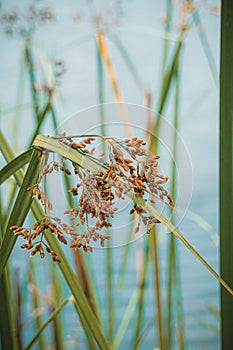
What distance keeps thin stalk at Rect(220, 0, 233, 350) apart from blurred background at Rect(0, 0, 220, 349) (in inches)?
15.9

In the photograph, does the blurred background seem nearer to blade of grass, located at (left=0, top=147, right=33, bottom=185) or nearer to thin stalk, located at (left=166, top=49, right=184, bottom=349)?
thin stalk, located at (left=166, top=49, right=184, bottom=349)

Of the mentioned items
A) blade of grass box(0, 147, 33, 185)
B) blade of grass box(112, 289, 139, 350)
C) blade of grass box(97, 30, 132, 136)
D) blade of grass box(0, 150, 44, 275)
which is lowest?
blade of grass box(112, 289, 139, 350)

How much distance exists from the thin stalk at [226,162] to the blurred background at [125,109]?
40cm

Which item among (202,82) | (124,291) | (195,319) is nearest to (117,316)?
(124,291)

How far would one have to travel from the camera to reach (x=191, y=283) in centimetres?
102

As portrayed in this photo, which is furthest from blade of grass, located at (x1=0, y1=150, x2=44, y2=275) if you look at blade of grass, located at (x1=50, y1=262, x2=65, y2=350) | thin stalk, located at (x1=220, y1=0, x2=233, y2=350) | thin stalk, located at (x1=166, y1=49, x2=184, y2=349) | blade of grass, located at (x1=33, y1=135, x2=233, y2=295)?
blade of grass, located at (x1=50, y1=262, x2=65, y2=350)

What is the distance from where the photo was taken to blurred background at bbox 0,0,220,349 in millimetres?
958

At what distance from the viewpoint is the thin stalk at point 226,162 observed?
0.48 metres

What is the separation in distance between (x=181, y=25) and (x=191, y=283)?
1.60 ft

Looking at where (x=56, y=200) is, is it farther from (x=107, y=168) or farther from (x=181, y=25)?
(x=181, y=25)

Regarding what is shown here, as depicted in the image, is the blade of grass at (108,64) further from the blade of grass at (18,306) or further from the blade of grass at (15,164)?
the blade of grass at (15,164)

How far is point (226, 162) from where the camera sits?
0.49 metres

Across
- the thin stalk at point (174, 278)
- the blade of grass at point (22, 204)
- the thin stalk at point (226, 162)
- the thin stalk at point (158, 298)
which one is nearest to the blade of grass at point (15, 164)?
the blade of grass at point (22, 204)

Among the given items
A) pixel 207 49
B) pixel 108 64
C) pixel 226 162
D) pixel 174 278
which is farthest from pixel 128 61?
pixel 226 162
